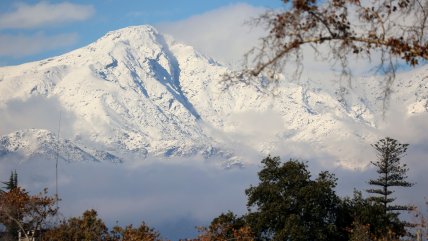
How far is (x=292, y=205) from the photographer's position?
215 ft

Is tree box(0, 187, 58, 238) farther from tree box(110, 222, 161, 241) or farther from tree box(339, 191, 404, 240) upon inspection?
tree box(339, 191, 404, 240)

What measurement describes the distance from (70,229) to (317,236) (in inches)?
863

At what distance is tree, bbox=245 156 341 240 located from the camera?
2468 inches

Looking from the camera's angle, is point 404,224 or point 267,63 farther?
point 404,224

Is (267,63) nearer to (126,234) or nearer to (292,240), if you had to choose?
(126,234)

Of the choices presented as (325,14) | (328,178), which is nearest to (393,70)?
(325,14)

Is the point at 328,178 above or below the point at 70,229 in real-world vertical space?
above

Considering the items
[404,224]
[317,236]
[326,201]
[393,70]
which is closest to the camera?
[393,70]

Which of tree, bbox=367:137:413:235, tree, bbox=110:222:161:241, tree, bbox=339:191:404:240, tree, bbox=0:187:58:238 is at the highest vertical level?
tree, bbox=367:137:413:235

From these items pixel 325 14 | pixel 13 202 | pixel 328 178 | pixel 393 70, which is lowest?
pixel 393 70

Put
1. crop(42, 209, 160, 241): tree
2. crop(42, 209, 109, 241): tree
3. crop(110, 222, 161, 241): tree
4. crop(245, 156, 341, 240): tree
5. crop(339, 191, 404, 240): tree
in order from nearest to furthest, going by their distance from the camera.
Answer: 1. crop(110, 222, 161, 241): tree
2. crop(42, 209, 160, 241): tree
3. crop(42, 209, 109, 241): tree
4. crop(245, 156, 341, 240): tree
5. crop(339, 191, 404, 240): tree

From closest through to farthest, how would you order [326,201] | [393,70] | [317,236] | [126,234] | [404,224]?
[393,70], [126,234], [317,236], [326,201], [404,224]

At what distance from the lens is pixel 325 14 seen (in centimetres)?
895

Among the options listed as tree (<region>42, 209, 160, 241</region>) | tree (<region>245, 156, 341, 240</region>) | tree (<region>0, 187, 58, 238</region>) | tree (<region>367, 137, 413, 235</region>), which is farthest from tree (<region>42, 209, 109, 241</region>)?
tree (<region>367, 137, 413, 235</region>)
